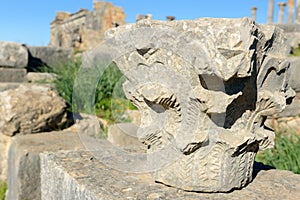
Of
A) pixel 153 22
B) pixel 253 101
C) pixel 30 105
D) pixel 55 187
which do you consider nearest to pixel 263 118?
pixel 253 101

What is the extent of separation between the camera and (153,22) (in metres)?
1.43

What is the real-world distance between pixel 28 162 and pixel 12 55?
293cm

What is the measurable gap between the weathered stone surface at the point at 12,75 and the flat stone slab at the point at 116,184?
11.1 ft

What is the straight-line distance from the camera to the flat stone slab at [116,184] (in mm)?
1457

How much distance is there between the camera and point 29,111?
323 cm

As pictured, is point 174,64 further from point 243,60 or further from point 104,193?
point 104,193

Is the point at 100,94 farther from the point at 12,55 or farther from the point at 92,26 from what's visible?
the point at 92,26

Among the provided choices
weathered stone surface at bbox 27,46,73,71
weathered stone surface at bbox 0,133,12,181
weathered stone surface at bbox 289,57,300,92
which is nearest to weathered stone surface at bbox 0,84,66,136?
weathered stone surface at bbox 0,133,12,181

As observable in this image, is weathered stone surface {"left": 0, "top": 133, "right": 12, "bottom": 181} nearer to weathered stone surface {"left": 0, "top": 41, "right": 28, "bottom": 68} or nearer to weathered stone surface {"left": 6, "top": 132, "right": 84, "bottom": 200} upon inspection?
weathered stone surface {"left": 6, "top": 132, "right": 84, "bottom": 200}

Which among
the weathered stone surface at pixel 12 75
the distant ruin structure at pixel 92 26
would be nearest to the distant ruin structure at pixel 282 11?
the distant ruin structure at pixel 92 26

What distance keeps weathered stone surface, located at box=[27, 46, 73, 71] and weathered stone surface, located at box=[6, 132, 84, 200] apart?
3.20 metres

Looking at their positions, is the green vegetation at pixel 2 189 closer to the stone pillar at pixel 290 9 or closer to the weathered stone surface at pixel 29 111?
the weathered stone surface at pixel 29 111

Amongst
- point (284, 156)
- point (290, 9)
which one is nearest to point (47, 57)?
point (284, 156)

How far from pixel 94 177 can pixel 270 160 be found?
1.92m
